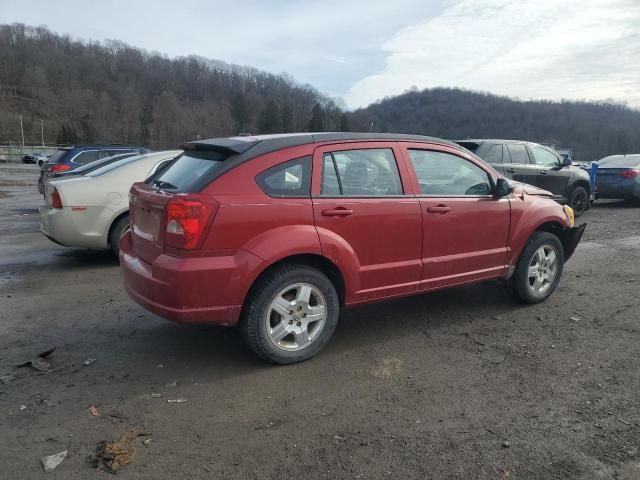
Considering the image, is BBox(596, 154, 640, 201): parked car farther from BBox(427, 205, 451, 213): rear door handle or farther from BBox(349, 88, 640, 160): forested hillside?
BBox(349, 88, 640, 160): forested hillside

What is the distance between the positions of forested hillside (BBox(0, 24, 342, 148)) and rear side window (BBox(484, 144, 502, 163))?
315ft

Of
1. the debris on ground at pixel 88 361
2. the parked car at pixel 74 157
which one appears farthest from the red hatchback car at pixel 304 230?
the parked car at pixel 74 157

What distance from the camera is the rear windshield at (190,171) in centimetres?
376

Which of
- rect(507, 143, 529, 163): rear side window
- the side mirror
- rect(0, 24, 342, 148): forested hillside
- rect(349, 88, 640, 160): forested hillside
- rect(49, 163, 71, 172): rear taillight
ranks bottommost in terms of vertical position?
the side mirror

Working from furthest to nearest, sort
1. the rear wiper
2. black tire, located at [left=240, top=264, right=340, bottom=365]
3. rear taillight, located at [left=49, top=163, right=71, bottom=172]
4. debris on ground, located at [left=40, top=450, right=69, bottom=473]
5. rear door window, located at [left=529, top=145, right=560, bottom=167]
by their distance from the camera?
1. rear taillight, located at [left=49, top=163, right=71, bottom=172]
2. rear door window, located at [left=529, top=145, right=560, bottom=167]
3. the rear wiper
4. black tire, located at [left=240, top=264, right=340, bottom=365]
5. debris on ground, located at [left=40, top=450, right=69, bottom=473]

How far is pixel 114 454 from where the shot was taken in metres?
2.84

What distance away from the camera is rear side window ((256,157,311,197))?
3.81 meters

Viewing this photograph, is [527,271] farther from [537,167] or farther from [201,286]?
[537,167]

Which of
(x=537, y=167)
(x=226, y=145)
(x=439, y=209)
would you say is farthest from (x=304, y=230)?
(x=537, y=167)

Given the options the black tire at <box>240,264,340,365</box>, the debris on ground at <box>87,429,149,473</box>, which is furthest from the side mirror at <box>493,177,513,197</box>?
the debris on ground at <box>87,429,149,473</box>

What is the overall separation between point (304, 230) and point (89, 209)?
13.7ft

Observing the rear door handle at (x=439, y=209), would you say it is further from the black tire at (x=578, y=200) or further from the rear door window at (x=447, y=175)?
the black tire at (x=578, y=200)

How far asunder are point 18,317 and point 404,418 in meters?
3.86

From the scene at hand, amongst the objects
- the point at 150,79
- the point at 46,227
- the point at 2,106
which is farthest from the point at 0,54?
the point at 46,227
